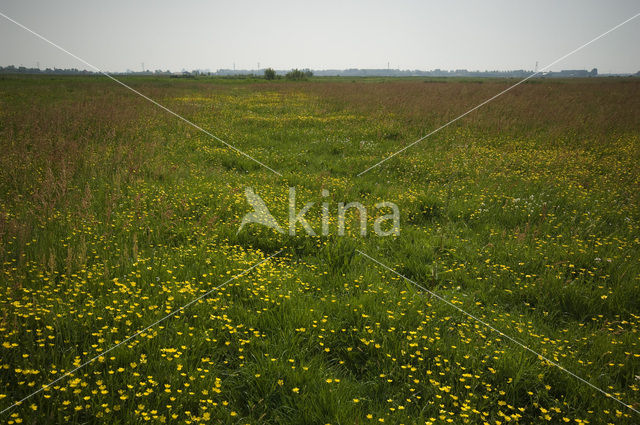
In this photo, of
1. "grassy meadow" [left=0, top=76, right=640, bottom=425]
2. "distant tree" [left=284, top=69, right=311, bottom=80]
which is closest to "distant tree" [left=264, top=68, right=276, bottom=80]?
"distant tree" [left=284, top=69, right=311, bottom=80]

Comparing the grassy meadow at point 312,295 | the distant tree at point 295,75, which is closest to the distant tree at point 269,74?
the distant tree at point 295,75

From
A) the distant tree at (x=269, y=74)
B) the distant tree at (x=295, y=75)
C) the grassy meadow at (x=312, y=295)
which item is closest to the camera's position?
the grassy meadow at (x=312, y=295)

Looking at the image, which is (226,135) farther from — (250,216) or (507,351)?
(507,351)

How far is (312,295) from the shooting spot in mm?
4117

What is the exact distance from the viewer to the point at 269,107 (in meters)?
19.5

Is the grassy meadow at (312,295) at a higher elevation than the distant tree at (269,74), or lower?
lower

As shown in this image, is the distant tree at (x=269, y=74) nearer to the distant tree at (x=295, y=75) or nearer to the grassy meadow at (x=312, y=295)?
the distant tree at (x=295, y=75)

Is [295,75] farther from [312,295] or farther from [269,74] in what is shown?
[312,295]

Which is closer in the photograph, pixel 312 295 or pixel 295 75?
pixel 312 295

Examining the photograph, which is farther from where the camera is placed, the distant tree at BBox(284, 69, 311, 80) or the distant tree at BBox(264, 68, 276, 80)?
the distant tree at BBox(284, 69, 311, 80)

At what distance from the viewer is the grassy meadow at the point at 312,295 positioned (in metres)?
2.72

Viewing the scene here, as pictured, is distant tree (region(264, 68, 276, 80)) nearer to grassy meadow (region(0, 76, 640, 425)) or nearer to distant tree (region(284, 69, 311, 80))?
distant tree (region(284, 69, 311, 80))

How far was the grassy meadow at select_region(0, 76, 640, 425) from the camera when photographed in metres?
2.72

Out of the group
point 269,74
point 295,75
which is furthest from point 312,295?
point 295,75
